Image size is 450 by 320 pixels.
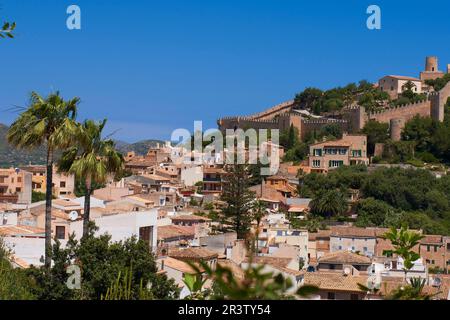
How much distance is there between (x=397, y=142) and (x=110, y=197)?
2710cm

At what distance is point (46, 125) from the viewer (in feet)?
48.7

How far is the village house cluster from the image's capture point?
21562mm

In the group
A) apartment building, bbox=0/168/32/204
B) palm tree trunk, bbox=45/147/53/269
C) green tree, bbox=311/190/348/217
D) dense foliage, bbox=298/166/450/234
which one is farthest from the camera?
apartment building, bbox=0/168/32/204

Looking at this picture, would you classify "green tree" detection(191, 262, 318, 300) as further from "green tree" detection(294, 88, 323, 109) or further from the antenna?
"green tree" detection(294, 88, 323, 109)

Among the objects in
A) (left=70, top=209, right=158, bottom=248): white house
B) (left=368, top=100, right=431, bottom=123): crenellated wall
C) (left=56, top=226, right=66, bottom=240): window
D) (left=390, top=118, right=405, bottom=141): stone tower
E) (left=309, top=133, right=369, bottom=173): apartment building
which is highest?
(left=368, top=100, right=431, bottom=123): crenellated wall

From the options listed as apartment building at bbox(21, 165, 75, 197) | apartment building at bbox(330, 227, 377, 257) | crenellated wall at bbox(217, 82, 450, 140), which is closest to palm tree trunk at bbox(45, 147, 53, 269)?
apartment building at bbox(330, 227, 377, 257)

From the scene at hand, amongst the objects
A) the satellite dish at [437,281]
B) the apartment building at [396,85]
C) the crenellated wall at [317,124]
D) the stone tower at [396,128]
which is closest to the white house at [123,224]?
the satellite dish at [437,281]

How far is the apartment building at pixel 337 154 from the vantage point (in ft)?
194

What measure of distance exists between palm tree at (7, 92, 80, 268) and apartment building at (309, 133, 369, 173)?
1767 inches

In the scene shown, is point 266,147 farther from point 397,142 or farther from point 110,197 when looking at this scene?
point 110,197

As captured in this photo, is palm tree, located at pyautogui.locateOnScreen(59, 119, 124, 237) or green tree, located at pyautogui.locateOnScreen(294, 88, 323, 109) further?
green tree, located at pyautogui.locateOnScreen(294, 88, 323, 109)

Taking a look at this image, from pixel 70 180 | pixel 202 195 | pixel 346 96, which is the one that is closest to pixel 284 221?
pixel 202 195
